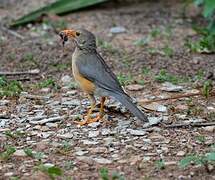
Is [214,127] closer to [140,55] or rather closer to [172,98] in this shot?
[172,98]

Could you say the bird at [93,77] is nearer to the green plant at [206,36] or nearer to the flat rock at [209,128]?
the flat rock at [209,128]

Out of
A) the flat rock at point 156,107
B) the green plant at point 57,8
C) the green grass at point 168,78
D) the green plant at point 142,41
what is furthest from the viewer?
the green plant at point 57,8

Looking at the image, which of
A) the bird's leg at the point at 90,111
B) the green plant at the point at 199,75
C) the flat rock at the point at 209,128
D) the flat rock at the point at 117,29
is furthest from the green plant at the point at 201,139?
the flat rock at the point at 117,29

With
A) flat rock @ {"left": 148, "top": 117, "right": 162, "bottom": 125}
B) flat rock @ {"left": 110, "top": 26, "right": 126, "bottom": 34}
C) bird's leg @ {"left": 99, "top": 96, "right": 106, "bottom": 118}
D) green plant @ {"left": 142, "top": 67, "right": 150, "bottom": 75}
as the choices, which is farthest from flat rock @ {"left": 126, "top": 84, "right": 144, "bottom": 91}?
flat rock @ {"left": 110, "top": 26, "right": 126, "bottom": 34}

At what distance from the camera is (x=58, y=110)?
7.15 meters

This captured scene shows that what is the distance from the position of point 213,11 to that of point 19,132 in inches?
165

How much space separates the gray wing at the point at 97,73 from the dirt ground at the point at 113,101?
1.21ft

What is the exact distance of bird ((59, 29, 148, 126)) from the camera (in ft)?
21.6

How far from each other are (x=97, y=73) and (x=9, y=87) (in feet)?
4.63

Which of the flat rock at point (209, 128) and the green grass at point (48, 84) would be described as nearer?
the flat rock at point (209, 128)

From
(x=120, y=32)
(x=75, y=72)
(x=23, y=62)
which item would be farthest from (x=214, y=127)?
(x=120, y=32)

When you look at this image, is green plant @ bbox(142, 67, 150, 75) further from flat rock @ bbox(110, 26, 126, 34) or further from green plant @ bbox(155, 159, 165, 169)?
green plant @ bbox(155, 159, 165, 169)

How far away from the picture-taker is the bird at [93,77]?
6574 millimetres

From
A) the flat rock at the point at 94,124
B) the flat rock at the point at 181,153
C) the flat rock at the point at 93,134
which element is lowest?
the flat rock at the point at 181,153
